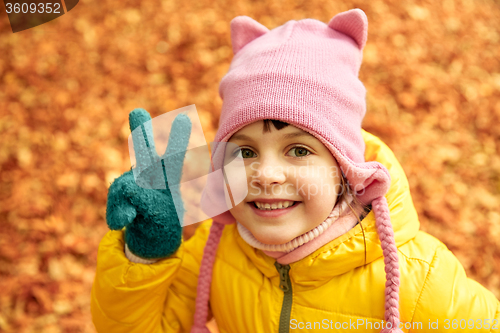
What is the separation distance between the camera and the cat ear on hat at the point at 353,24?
1.21 meters

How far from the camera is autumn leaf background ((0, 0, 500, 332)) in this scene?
6.77ft

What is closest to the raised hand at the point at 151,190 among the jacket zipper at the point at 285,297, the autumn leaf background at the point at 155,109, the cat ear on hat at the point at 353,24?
the jacket zipper at the point at 285,297

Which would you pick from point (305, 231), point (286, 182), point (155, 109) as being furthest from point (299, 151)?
point (155, 109)

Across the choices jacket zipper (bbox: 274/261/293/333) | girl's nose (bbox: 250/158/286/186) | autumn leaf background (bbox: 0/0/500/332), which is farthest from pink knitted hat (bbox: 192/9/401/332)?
autumn leaf background (bbox: 0/0/500/332)

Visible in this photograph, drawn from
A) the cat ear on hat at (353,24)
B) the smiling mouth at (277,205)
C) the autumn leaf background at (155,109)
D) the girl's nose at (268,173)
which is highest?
the cat ear on hat at (353,24)

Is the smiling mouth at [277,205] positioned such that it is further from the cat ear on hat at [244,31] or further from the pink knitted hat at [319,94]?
the cat ear on hat at [244,31]

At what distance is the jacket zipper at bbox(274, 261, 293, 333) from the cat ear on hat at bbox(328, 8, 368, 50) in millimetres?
735

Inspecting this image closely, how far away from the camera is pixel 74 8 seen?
3168 millimetres

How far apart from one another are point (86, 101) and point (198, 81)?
29.8 inches

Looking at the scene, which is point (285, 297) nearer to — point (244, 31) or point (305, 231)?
point (305, 231)

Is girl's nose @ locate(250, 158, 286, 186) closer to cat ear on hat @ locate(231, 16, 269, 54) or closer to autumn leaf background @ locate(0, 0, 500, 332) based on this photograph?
cat ear on hat @ locate(231, 16, 269, 54)

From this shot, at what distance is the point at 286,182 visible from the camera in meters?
1.07

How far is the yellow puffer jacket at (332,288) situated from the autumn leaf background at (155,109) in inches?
35.0

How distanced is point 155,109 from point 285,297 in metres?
1.80
